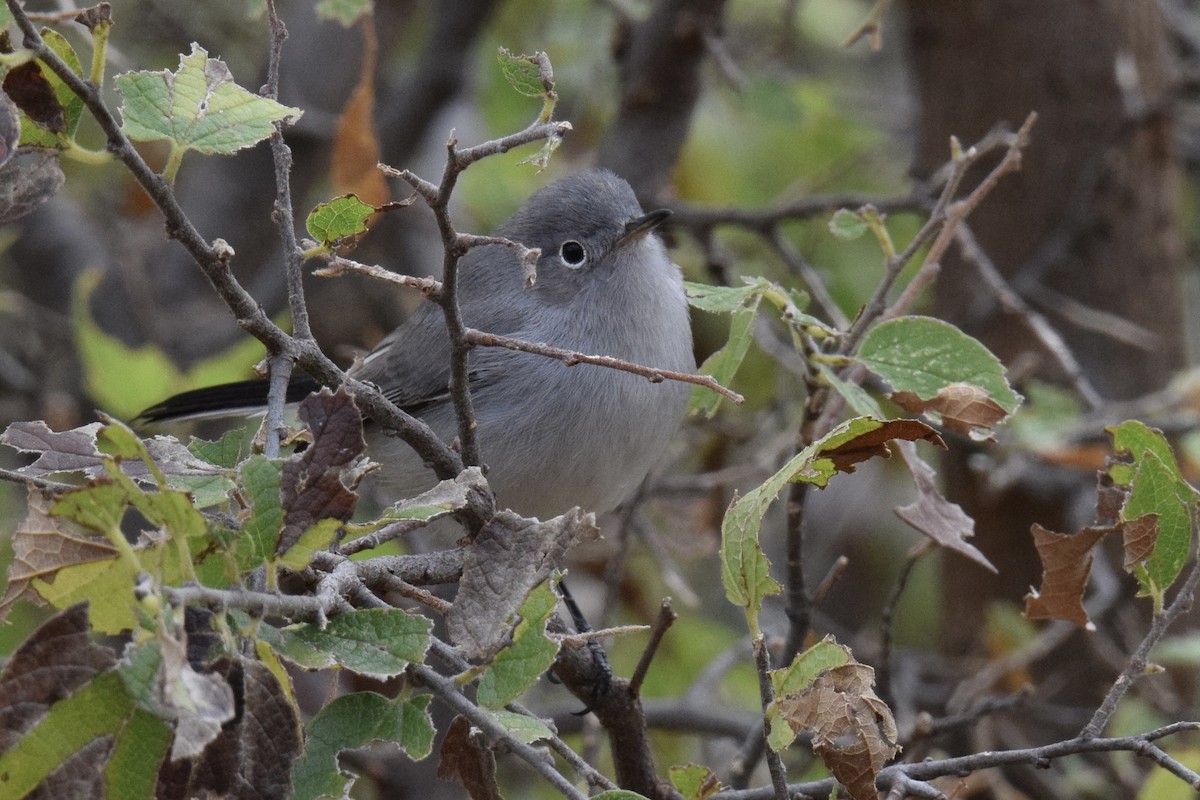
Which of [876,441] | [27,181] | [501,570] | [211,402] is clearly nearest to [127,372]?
[211,402]

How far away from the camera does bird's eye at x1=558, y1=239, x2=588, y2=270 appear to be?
2.89 meters

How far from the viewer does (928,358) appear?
5.98 ft

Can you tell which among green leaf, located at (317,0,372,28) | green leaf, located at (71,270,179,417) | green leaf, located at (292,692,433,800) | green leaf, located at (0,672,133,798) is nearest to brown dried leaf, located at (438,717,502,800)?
green leaf, located at (292,692,433,800)

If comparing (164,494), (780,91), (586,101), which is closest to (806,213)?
(780,91)

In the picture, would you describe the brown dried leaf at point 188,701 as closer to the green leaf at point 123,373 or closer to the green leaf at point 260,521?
the green leaf at point 260,521

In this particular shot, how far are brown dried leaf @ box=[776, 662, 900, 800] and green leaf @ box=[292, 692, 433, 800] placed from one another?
0.39 metres

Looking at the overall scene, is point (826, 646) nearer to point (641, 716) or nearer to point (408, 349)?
point (641, 716)

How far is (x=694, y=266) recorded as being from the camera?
4.07 metres

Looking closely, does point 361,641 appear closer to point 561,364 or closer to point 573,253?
point 561,364

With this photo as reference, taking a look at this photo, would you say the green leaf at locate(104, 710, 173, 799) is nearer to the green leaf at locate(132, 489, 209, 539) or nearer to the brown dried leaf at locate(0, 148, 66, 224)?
the green leaf at locate(132, 489, 209, 539)

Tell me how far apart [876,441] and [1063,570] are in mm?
397

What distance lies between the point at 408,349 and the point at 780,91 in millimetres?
1330

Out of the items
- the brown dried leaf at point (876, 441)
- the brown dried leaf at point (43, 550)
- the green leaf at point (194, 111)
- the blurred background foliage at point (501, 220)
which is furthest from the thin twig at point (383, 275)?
the blurred background foliage at point (501, 220)

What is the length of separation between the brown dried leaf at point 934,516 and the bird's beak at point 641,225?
91 cm
